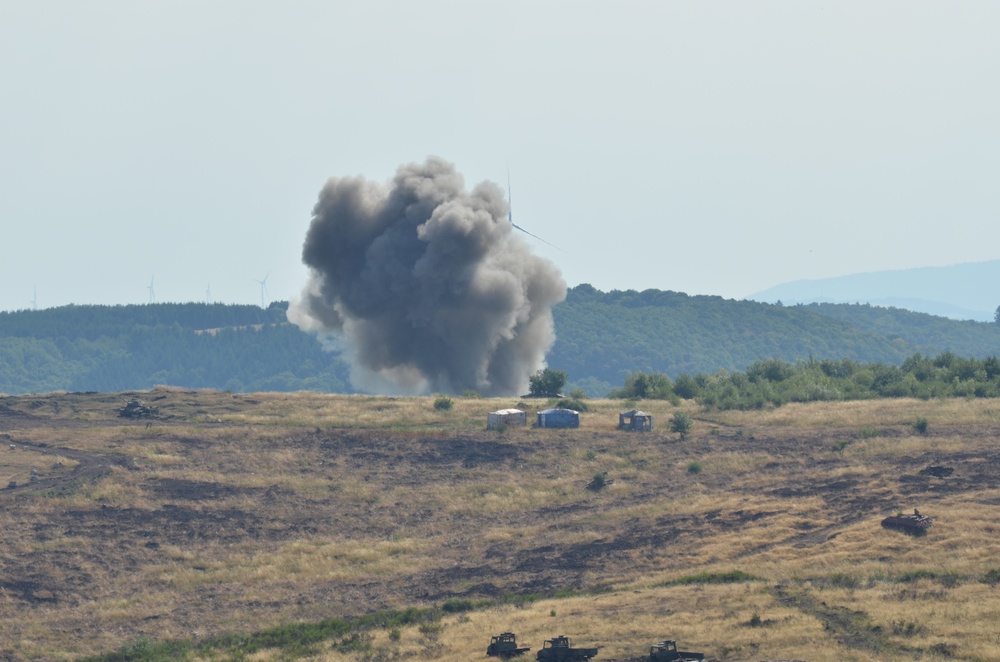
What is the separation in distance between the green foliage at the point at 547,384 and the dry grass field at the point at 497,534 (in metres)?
14.3

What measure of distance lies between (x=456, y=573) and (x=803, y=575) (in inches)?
564

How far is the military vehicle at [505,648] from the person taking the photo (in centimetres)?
3919

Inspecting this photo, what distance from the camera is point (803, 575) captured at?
4694 cm

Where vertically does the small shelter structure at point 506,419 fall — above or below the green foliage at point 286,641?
above

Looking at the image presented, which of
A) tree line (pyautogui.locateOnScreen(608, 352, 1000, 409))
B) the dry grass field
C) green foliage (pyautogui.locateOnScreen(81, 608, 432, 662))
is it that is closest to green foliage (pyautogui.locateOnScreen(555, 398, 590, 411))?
the dry grass field

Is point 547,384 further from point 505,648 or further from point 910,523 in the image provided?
point 505,648

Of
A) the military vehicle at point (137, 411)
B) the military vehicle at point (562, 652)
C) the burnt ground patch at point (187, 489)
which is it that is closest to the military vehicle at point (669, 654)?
the military vehicle at point (562, 652)

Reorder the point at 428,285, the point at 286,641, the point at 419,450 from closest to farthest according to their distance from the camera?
the point at 286,641, the point at 419,450, the point at 428,285

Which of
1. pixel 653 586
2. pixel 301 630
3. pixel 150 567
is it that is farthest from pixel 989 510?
pixel 150 567

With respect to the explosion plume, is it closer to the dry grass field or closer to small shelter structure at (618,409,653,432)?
the dry grass field

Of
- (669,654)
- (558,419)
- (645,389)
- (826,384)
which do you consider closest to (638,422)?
(558,419)

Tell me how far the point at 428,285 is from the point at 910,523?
2504 inches

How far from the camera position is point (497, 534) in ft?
196

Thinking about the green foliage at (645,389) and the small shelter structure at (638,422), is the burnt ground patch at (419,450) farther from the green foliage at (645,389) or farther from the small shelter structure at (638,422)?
the green foliage at (645,389)
